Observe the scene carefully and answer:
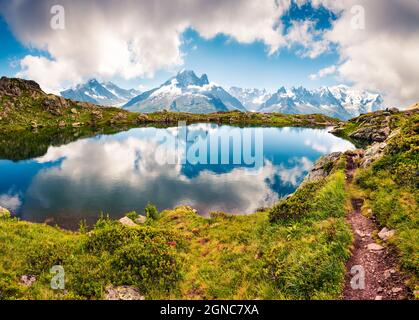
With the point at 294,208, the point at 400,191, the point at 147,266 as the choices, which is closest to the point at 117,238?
the point at 147,266

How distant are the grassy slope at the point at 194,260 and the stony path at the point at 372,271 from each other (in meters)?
0.63

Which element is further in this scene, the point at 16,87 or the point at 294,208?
the point at 16,87

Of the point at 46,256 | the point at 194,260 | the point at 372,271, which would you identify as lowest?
the point at 194,260

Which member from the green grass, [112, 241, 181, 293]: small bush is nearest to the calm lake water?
the green grass

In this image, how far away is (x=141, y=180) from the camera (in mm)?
53281

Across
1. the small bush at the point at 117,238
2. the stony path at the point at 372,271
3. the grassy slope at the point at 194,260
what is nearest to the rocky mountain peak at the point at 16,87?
the grassy slope at the point at 194,260

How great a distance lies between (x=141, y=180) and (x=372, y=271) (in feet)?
148

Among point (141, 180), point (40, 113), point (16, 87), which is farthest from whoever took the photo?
point (16, 87)

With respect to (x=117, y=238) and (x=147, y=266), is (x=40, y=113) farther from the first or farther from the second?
(x=147, y=266)

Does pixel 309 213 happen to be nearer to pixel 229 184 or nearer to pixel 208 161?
pixel 229 184

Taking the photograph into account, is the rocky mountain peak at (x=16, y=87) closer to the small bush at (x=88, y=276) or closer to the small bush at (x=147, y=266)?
the small bush at (x=88, y=276)

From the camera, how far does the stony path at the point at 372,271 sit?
12.4 meters

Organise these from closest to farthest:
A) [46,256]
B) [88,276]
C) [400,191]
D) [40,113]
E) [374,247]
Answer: [88,276] → [374,247] → [46,256] → [400,191] → [40,113]

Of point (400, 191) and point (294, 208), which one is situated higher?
point (400, 191)
